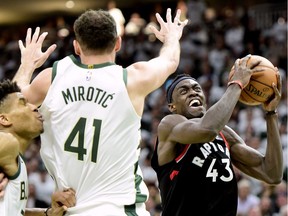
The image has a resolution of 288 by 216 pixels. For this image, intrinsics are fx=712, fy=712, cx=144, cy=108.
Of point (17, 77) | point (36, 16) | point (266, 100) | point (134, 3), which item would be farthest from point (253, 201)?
point (36, 16)

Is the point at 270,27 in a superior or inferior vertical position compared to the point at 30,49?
inferior

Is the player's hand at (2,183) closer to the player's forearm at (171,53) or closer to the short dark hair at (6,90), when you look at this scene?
the short dark hair at (6,90)

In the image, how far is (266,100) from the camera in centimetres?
552

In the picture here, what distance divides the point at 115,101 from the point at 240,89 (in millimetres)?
1060

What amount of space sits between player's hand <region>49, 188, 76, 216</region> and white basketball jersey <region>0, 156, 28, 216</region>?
328mm

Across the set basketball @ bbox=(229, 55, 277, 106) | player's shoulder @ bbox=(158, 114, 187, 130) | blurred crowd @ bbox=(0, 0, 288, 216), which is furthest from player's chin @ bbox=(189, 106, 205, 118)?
blurred crowd @ bbox=(0, 0, 288, 216)

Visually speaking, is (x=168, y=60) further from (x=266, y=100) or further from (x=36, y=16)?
(x=36, y=16)

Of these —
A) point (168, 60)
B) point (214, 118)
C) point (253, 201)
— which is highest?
point (168, 60)

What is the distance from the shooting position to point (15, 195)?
15.6ft

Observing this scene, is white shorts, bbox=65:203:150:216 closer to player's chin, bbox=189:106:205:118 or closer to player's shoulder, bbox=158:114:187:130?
player's shoulder, bbox=158:114:187:130

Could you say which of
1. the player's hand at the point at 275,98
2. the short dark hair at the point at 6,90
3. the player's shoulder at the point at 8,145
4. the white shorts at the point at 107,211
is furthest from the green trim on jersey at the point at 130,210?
the player's hand at the point at 275,98

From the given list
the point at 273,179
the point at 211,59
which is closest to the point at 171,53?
the point at 273,179

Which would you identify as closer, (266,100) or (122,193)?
(122,193)

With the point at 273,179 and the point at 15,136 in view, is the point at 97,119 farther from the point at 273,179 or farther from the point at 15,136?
the point at 273,179
